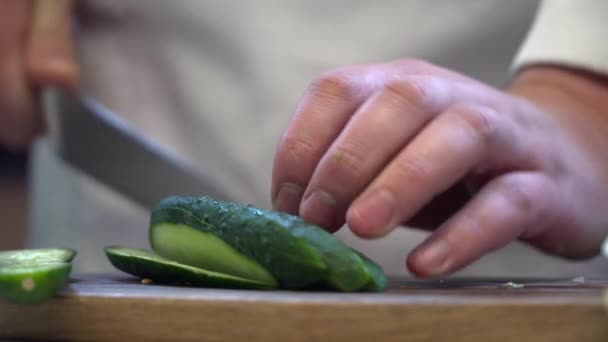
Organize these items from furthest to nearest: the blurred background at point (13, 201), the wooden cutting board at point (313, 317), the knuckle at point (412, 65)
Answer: the blurred background at point (13, 201) → the knuckle at point (412, 65) → the wooden cutting board at point (313, 317)

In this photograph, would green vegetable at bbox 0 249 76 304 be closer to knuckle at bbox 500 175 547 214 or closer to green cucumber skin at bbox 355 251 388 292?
green cucumber skin at bbox 355 251 388 292

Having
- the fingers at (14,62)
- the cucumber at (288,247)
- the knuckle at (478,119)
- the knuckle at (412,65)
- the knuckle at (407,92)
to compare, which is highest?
the fingers at (14,62)

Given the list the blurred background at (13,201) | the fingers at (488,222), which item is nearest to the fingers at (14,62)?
the blurred background at (13,201)

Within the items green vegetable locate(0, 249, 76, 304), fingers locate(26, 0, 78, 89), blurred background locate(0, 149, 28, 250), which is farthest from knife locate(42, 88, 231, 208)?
green vegetable locate(0, 249, 76, 304)

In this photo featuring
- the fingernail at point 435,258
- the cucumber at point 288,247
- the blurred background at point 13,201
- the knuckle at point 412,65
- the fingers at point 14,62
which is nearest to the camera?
the cucumber at point 288,247

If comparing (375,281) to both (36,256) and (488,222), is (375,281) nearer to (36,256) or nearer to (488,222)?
(488,222)

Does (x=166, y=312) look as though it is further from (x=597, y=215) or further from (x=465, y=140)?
(x=597, y=215)

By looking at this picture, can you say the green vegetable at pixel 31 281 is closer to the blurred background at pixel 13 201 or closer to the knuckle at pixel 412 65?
the knuckle at pixel 412 65
